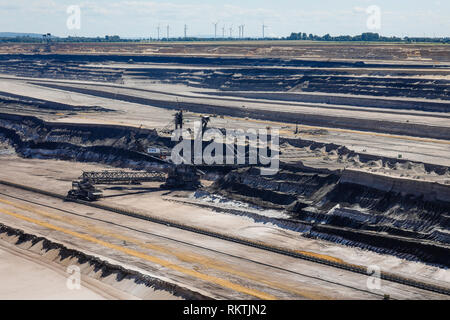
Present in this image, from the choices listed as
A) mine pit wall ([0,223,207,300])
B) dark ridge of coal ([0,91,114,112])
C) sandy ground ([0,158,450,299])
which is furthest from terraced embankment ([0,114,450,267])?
dark ridge of coal ([0,91,114,112])

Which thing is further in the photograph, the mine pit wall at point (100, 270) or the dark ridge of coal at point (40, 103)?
the dark ridge of coal at point (40, 103)

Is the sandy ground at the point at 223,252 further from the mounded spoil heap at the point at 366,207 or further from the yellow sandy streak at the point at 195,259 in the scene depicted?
the mounded spoil heap at the point at 366,207

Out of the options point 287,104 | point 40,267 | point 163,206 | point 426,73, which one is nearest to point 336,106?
point 287,104

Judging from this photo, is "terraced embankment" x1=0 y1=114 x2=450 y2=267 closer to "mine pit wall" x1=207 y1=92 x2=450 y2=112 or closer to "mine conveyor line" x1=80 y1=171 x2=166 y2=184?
"mine conveyor line" x1=80 y1=171 x2=166 y2=184

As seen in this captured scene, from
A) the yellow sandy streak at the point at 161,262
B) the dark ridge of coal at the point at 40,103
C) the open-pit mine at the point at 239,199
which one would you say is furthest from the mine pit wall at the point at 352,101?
the yellow sandy streak at the point at 161,262

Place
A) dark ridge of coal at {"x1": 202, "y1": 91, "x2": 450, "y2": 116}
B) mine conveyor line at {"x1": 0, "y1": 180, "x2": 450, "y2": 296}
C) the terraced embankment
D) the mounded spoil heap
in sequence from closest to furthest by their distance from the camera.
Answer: mine conveyor line at {"x1": 0, "y1": 180, "x2": 450, "y2": 296}, the mounded spoil heap, the terraced embankment, dark ridge of coal at {"x1": 202, "y1": 91, "x2": 450, "y2": 116}

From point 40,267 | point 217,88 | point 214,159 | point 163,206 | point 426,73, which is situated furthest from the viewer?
point 217,88
